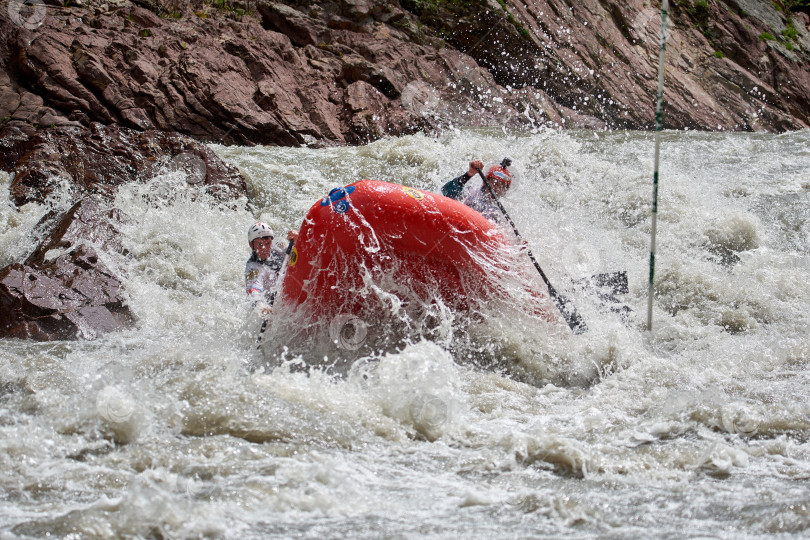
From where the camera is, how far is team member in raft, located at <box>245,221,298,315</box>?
16.3 feet

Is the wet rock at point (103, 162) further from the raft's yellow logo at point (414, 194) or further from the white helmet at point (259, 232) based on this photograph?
the raft's yellow logo at point (414, 194)

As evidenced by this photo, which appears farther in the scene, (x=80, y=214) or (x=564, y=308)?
(x=80, y=214)

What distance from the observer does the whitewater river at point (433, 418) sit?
236 centimetres

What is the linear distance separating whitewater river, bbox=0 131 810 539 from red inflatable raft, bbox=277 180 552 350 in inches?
13.4

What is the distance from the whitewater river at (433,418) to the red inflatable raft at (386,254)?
1.12 ft

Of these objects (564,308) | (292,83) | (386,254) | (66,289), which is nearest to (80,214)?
(66,289)

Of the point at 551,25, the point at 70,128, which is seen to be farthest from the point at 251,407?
the point at 551,25

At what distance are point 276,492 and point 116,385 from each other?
1162 millimetres

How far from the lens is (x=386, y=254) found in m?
4.16

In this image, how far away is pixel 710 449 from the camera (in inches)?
115

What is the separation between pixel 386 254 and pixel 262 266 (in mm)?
1423

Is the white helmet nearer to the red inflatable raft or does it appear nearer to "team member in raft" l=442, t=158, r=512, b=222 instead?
the red inflatable raft

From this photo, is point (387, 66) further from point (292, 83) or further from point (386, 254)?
point (386, 254)

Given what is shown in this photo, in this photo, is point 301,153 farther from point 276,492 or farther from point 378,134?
point 276,492
